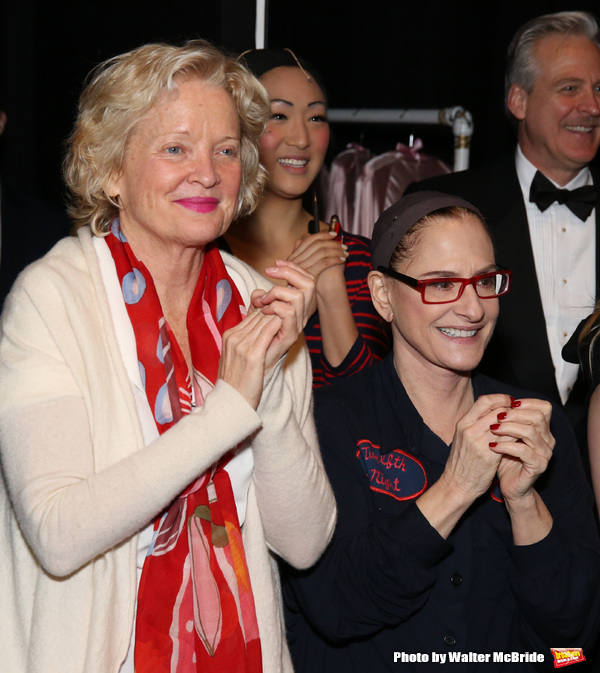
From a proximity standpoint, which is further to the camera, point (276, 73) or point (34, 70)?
point (34, 70)

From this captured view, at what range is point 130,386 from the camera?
173cm

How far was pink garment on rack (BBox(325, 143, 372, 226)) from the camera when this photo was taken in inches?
157

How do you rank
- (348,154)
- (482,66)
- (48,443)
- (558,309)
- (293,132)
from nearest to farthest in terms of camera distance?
(48,443) → (293,132) → (558,309) → (348,154) → (482,66)

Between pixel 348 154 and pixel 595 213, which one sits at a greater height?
pixel 348 154

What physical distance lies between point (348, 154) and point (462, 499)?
2466 mm

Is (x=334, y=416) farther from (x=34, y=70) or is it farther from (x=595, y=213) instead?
(x=34, y=70)

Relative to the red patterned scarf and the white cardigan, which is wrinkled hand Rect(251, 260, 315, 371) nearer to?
the white cardigan

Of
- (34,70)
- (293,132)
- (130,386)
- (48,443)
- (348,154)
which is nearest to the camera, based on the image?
(48,443)

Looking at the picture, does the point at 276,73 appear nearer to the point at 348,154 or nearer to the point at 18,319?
the point at 348,154

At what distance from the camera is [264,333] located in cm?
169

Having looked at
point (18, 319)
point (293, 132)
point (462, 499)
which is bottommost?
point (462, 499)

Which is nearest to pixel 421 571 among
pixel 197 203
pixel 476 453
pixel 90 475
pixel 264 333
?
pixel 476 453

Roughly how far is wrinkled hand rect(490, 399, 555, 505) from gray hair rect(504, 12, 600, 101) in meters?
2.00

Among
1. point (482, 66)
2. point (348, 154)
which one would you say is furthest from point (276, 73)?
point (482, 66)
